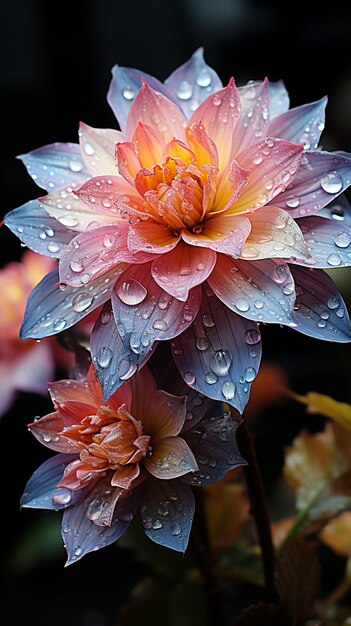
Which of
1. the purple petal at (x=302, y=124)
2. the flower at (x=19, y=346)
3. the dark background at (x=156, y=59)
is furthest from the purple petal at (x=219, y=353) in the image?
the dark background at (x=156, y=59)

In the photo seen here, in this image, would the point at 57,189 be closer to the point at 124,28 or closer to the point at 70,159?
the point at 70,159

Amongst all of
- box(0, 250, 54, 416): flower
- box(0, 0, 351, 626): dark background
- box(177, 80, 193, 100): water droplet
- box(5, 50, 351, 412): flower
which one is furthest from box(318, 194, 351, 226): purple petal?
box(0, 0, 351, 626): dark background

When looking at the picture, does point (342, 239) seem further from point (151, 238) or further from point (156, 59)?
point (156, 59)

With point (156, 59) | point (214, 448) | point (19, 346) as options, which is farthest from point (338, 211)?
point (156, 59)

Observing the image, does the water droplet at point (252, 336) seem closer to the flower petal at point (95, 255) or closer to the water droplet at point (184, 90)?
the flower petal at point (95, 255)

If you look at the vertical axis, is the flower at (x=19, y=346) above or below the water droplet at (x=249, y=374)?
below

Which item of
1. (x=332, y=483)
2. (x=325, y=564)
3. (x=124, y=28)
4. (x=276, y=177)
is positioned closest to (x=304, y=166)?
(x=276, y=177)
